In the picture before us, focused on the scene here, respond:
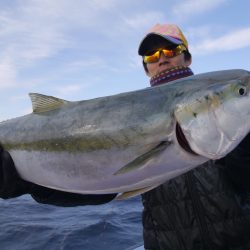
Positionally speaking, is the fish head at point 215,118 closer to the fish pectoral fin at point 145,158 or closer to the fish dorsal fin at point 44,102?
the fish pectoral fin at point 145,158

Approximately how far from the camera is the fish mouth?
2.73 metres

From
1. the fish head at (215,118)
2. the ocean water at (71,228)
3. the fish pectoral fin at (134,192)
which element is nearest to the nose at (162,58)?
the fish head at (215,118)

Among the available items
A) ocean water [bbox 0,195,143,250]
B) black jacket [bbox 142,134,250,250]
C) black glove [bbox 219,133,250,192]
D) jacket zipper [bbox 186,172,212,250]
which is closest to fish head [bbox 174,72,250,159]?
black glove [bbox 219,133,250,192]

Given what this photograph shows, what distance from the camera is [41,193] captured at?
396cm

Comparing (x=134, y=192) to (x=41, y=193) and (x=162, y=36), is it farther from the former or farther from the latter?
(x=162, y=36)

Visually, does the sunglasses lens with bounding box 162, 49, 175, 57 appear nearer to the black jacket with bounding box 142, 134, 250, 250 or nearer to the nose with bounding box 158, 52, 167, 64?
the nose with bounding box 158, 52, 167, 64

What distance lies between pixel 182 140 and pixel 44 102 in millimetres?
1497

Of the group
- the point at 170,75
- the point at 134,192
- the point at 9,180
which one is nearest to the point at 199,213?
the point at 134,192

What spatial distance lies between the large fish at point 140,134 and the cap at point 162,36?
131 centimetres

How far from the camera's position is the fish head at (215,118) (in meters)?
2.66

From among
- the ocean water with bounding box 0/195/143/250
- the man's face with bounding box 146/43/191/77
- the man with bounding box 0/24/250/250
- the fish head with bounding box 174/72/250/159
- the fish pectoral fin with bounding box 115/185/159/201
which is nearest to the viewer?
the fish head with bounding box 174/72/250/159

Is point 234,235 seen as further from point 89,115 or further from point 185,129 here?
point 89,115

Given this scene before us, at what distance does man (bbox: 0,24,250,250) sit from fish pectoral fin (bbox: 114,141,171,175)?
31.1 inches

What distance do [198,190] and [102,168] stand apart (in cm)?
104
